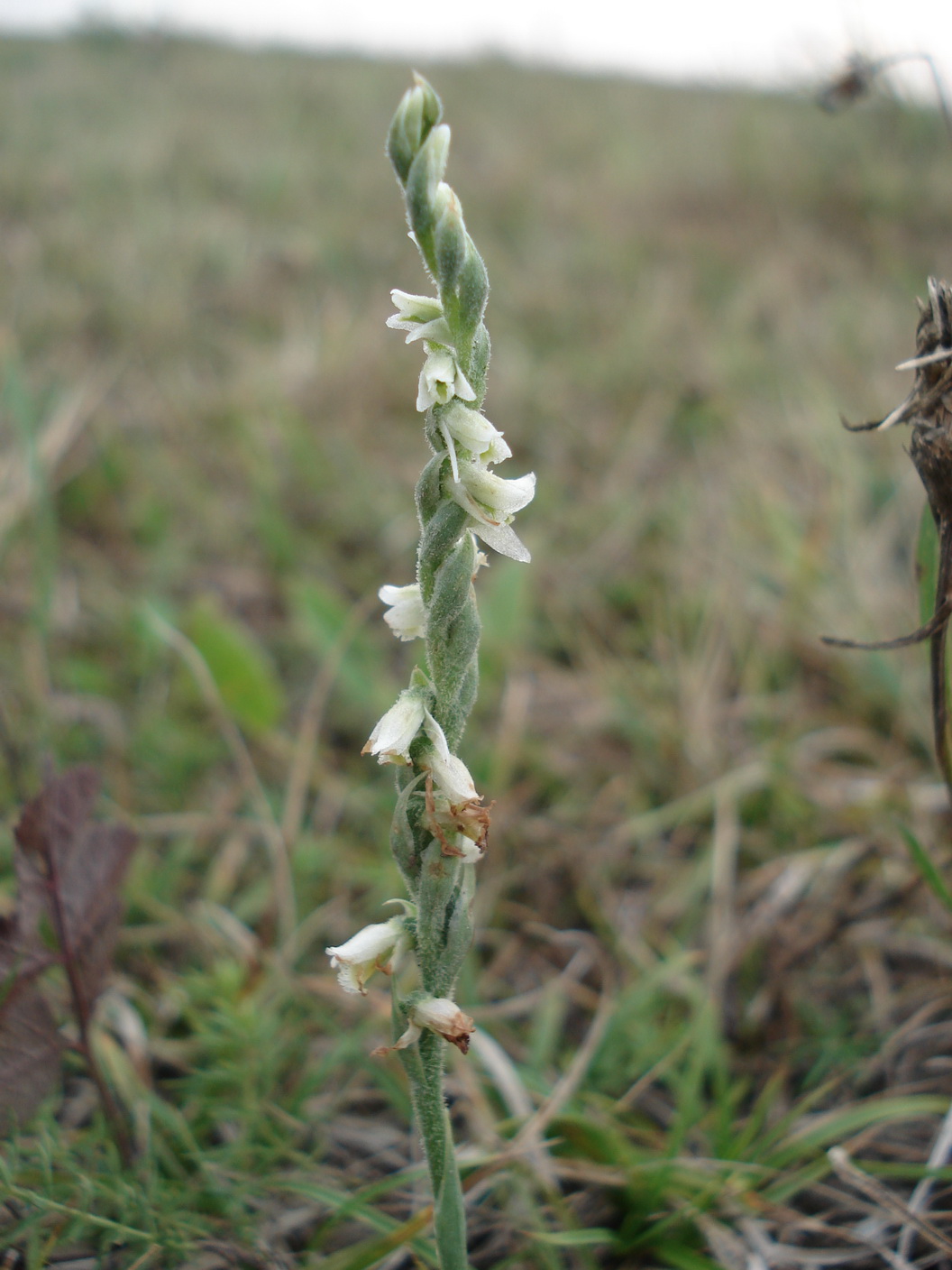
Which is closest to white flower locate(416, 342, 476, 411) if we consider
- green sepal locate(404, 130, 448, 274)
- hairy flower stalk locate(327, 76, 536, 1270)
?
hairy flower stalk locate(327, 76, 536, 1270)

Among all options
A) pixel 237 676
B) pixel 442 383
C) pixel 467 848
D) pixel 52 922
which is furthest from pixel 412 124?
pixel 237 676

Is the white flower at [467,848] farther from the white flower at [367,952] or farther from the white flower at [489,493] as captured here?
the white flower at [489,493]

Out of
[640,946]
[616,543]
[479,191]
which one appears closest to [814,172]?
[479,191]

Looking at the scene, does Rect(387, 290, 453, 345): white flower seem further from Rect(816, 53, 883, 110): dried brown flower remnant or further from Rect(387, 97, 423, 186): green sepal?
Rect(816, 53, 883, 110): dried brown flower remnant

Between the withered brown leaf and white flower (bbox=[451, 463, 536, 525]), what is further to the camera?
the withered brown leaf

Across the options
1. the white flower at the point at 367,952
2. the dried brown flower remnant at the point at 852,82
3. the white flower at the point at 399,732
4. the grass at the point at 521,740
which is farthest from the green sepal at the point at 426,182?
the dried brown flower remnant at the point at 852,82

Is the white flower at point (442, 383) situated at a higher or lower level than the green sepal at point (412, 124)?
lower
